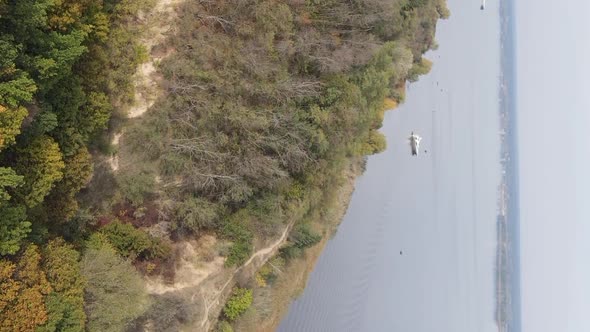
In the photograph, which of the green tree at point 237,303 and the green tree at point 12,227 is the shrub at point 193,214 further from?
the green tree at point 12,227

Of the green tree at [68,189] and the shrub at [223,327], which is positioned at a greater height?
the green tree at [68,189]

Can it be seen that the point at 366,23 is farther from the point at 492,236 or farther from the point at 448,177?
the point at 492,236

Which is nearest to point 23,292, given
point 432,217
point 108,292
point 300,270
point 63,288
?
point 63,288

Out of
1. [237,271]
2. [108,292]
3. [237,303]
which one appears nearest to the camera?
[108,292]

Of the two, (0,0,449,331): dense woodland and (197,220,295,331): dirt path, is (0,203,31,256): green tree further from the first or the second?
(197,220,295,331): dirt path

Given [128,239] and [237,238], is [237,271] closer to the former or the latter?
[237,238]

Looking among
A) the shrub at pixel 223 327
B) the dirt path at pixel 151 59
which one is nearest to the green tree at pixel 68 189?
the dirt path at pixel 151 59

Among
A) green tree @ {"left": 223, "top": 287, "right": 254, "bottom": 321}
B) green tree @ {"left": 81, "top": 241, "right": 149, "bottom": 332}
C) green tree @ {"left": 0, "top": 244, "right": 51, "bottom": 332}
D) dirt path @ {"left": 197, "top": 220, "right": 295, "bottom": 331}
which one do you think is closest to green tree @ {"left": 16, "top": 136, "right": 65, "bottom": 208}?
green tree @ {"left": 0, "top": 244, "right": 51, "bottom": 332}
